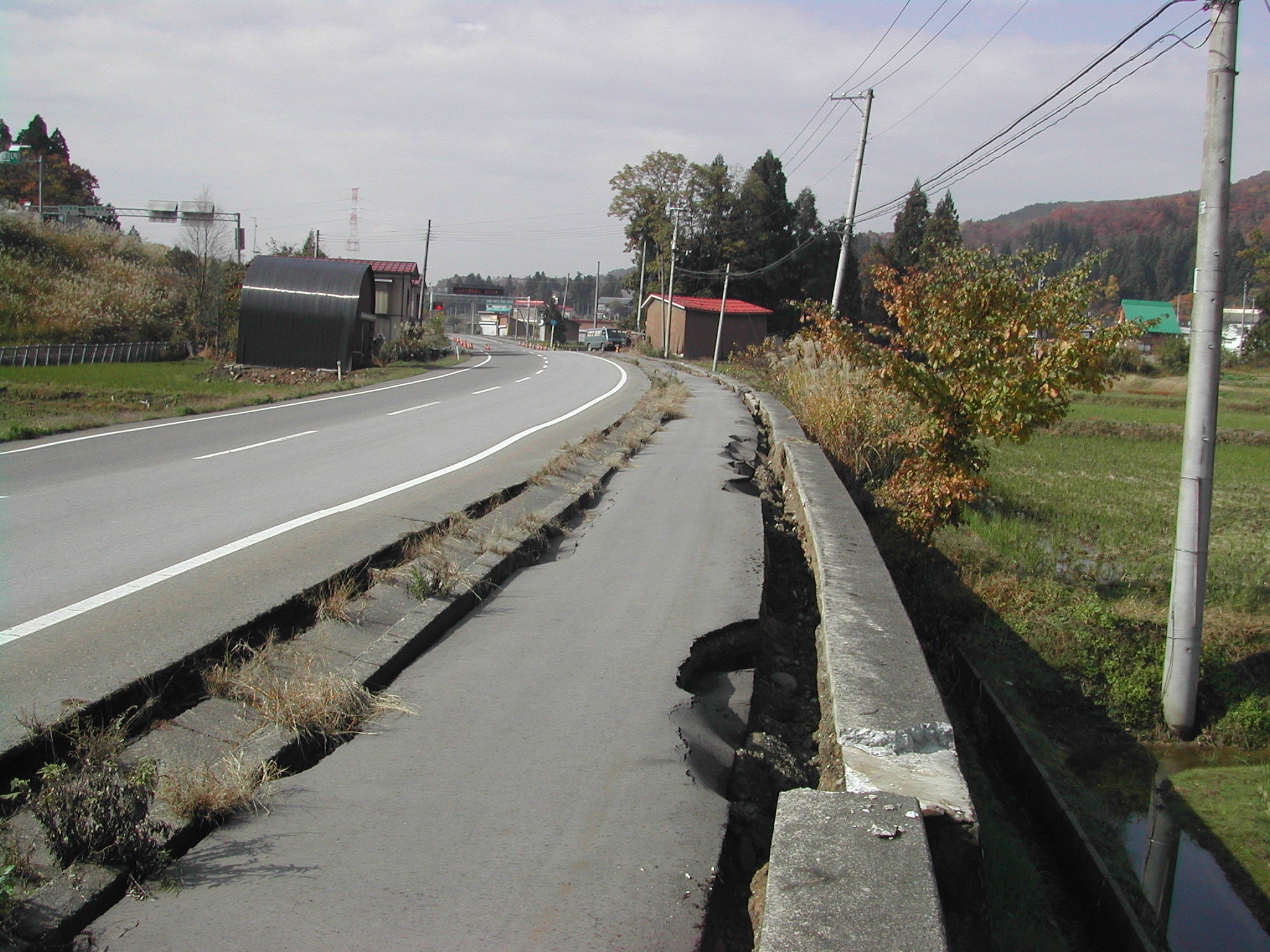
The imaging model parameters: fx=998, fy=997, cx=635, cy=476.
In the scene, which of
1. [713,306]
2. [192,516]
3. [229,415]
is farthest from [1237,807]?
[713,306]

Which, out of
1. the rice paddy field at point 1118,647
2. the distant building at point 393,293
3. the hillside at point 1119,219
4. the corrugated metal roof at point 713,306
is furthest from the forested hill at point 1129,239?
the rice paddy field at point 1118,647

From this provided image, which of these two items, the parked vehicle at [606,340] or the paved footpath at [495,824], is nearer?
the paved footpath at [495,824]

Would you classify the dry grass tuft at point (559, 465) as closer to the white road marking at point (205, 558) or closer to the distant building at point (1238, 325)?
the white road marking at point (205, 558)

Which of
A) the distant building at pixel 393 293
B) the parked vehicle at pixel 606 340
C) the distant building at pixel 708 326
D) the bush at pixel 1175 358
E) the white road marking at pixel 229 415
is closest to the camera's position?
the white road marking at pixel 229 415

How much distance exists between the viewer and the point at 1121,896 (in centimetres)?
516

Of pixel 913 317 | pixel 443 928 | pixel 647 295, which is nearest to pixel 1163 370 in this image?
pixel 647 295

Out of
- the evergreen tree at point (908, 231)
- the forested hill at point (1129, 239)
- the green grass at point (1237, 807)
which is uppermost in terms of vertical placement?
the forested hill at point (1129, 239)

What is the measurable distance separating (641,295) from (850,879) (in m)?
77.9

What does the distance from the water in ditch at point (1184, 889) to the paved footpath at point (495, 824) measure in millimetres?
2886

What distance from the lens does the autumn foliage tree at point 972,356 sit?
30.7ft

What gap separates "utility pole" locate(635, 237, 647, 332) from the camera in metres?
77.6

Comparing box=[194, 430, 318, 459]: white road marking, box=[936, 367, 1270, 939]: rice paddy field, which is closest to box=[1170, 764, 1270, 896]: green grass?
box=[936, 367, 1270, 939]: rice paddy field

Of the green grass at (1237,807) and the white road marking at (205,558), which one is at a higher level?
the white road marking at (205,558)

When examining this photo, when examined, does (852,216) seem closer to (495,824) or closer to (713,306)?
(495,824)
